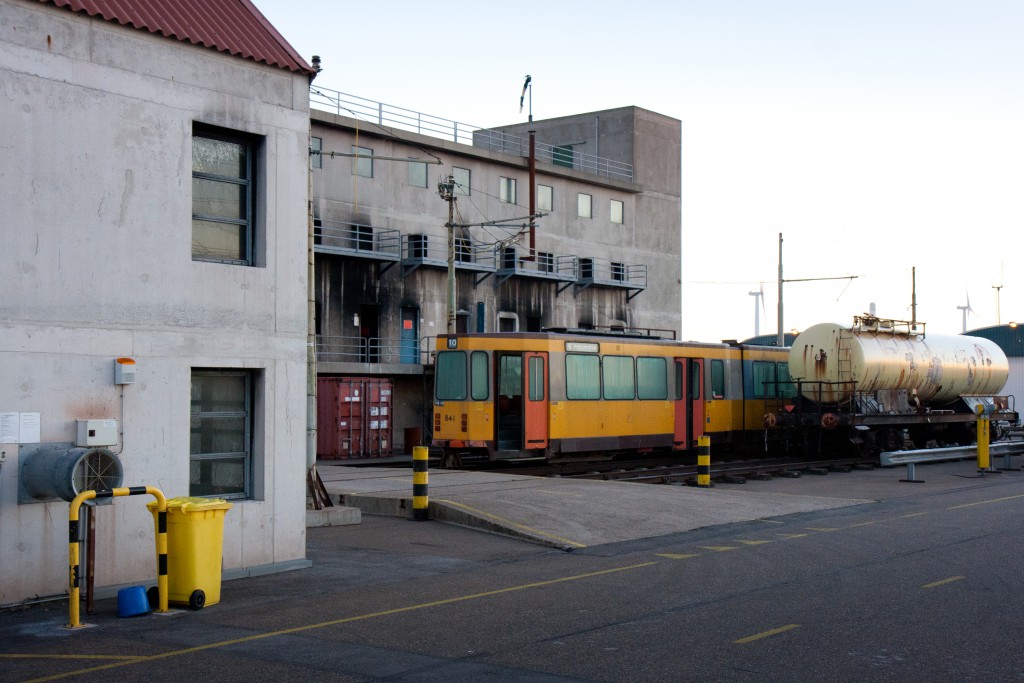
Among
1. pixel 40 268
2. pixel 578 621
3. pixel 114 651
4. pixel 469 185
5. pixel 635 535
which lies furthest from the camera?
pixel 469 185

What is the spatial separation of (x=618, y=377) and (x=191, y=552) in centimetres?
1943

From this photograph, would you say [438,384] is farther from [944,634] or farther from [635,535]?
[944,634]

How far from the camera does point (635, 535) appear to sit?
15.1 m

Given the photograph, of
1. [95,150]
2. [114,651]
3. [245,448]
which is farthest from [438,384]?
[114,651]

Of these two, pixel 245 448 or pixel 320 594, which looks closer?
pixel 320 594

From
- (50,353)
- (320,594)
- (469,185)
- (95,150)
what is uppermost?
(469,185)

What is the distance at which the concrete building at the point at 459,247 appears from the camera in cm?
3956

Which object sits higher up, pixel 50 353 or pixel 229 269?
pixel 229 269

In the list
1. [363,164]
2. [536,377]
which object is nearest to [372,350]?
[363,164]

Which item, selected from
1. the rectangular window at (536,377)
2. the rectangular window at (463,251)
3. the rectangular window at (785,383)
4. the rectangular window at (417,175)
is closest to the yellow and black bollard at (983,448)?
the rectangular window at (785,383)

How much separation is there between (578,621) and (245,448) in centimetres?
460

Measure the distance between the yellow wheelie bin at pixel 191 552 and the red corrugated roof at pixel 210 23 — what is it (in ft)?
15.4

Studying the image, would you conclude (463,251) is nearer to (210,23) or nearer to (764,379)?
(764,379)

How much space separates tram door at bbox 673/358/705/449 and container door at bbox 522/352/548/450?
536 cm
